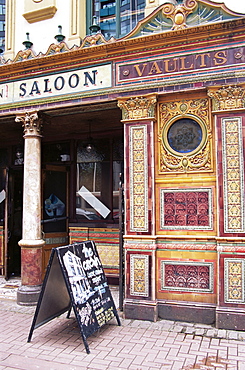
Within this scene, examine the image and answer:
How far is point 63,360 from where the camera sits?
4293 mm

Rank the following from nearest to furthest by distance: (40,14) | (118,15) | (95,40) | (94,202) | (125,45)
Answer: (125,45) → (95,40) → (118,15) → (40,14) → (94,202)

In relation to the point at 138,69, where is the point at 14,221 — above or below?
below

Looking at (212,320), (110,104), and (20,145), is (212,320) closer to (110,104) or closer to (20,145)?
(110,104)

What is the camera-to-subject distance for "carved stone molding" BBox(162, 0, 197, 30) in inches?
222

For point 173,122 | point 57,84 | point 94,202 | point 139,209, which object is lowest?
point 139,209

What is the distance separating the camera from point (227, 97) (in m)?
5.44

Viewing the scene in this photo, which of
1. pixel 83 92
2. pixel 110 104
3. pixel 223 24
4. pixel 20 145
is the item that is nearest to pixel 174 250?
pixel 110 104

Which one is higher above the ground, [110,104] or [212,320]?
[110,104]

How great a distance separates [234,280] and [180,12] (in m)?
4.42

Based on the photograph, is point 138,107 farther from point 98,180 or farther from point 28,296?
point 28,296

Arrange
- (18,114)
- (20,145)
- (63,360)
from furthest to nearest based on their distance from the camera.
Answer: (20,145) < (18,114) < (63,360)

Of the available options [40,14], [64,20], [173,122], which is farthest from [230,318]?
[40,14]

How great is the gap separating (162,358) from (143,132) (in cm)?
348

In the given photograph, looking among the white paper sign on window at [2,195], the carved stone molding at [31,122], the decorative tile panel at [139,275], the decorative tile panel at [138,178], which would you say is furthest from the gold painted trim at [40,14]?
the decorative tile panel at [139,275]
